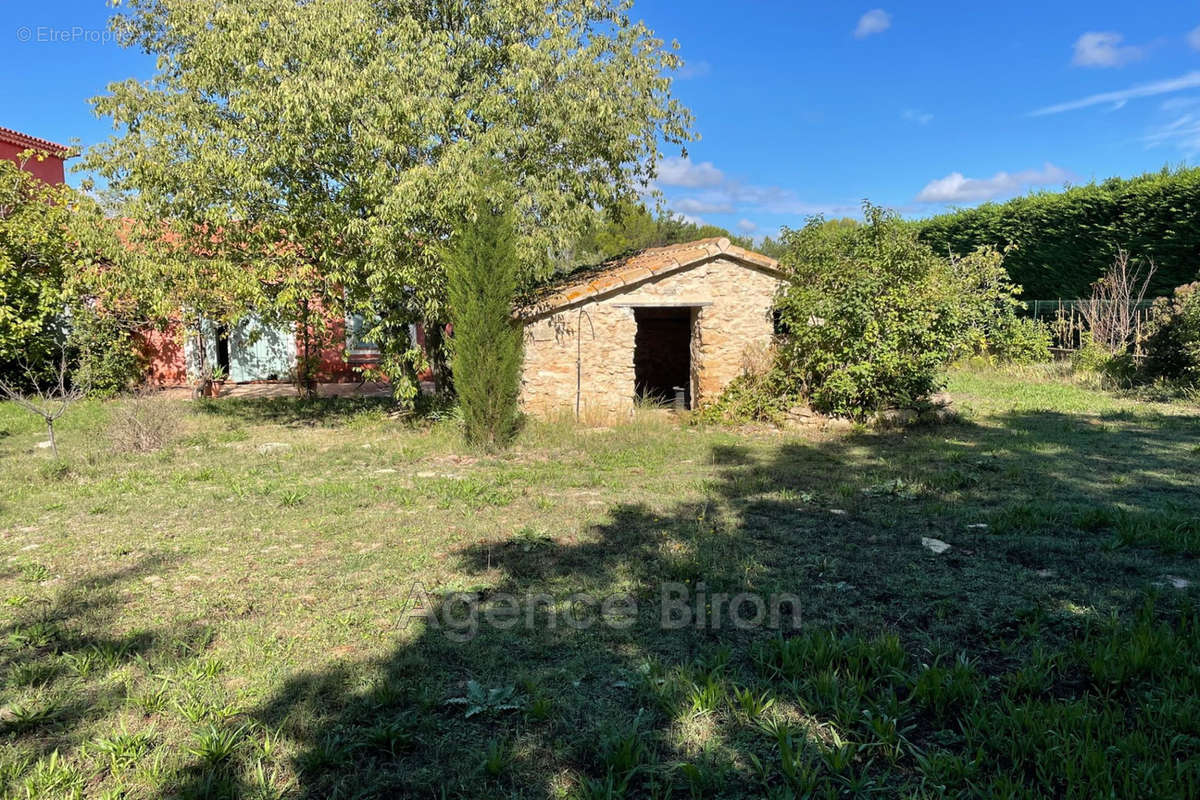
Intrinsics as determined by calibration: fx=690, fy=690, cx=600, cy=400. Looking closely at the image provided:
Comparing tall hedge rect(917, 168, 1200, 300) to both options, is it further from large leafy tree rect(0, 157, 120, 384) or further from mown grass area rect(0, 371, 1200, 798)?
large leafy tree rect(0, 157, 120, 384)

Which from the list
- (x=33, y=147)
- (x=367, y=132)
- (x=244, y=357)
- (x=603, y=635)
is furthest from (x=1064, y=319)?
(x=33, y=147)

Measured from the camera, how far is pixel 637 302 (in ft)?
37.9

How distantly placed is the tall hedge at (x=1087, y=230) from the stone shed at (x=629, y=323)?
8.33 m

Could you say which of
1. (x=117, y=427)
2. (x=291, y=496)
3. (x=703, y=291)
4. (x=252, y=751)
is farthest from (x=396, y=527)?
(x=703, y=291)

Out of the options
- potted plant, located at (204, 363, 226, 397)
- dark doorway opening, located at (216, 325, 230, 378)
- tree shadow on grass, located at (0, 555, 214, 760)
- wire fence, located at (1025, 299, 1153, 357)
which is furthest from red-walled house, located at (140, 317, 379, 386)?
wire fence, located at (1025, 299, 1153, 357)

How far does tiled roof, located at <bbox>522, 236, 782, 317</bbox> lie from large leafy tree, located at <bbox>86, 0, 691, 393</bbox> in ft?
2.43

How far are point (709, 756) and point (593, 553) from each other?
246 cm

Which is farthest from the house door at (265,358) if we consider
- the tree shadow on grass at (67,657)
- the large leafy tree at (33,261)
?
the tree shadow on grass at (67,657)

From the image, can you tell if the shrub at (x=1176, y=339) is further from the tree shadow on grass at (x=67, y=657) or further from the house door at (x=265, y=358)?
the house door at (x=265, y=358)

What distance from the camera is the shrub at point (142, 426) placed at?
9129 millimetres

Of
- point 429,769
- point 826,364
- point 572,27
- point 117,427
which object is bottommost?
point 429,769

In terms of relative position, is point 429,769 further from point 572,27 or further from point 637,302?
Result: point 572,27

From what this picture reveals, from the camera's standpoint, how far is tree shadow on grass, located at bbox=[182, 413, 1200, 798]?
9.27 feet

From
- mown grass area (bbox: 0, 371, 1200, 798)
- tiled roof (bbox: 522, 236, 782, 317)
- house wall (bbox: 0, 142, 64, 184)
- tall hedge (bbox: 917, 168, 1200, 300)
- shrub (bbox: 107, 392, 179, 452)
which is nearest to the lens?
mown grass area (bbox: 0, 371, 1200, 798)
